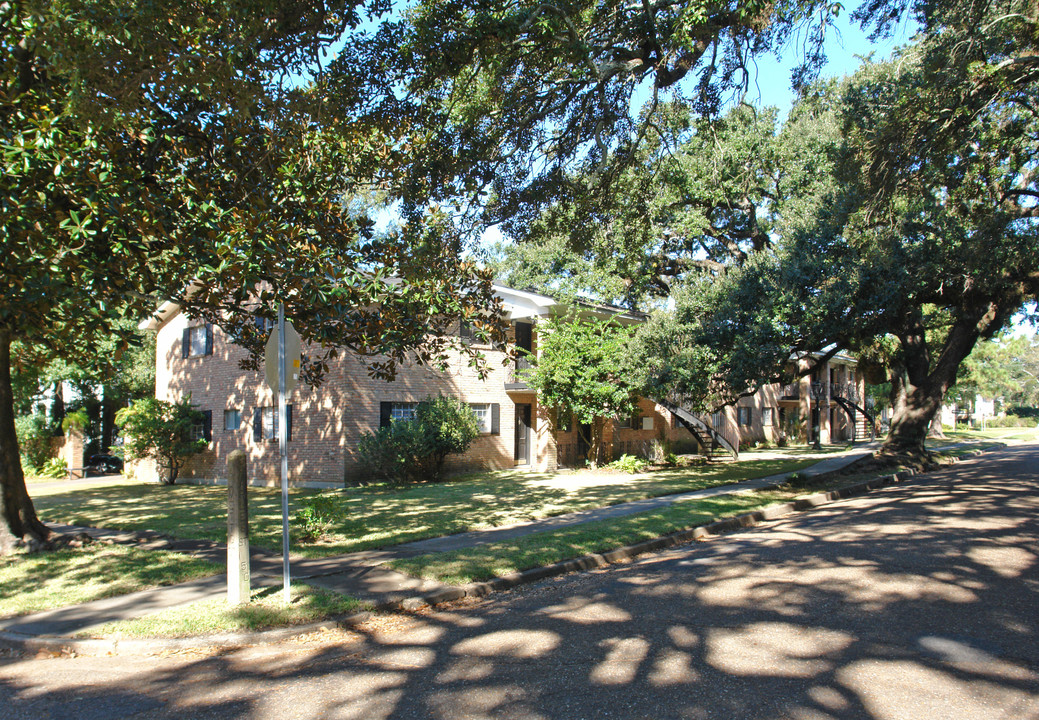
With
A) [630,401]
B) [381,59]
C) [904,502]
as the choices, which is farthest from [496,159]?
[630,401]

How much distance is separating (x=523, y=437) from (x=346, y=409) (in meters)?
7.48

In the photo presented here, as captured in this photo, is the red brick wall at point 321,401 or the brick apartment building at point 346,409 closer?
the red brick wall at point 321,401

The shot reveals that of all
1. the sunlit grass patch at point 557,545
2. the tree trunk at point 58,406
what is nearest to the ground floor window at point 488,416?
the sunlit grass patch at point 557,545

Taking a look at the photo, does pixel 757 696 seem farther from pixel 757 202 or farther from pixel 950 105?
pixel 757 202

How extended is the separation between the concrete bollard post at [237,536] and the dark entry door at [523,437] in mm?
18145

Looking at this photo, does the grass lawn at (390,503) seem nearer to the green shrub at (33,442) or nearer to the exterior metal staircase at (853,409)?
the green shrub at (33,442)

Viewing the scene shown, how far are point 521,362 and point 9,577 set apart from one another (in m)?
17.1

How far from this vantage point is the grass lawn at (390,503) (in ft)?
37.8

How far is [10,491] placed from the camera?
10414 millimetres

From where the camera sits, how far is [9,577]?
29.1 feet

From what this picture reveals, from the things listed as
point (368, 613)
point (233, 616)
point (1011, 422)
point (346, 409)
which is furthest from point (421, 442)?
point (1011, 422)

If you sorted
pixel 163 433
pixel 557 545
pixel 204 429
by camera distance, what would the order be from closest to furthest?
pixel 557 545 < pixel 163 433 < pixel 204 429

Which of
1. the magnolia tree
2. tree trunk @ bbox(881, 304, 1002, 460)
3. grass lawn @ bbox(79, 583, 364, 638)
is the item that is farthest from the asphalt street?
tree trunk @ bbox(881, 304, 1002, 460)

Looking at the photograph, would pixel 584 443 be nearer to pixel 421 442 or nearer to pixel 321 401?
pixel 421 442
